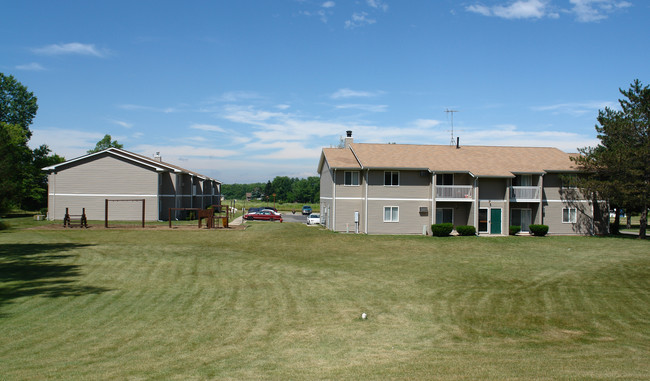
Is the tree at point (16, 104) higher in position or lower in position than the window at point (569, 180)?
higher

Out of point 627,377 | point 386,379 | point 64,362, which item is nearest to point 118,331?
point 64,362

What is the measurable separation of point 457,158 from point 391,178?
7.21 metres

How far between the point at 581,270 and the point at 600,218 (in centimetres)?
2269

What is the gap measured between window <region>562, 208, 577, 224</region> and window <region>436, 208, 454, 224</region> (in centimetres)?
1000

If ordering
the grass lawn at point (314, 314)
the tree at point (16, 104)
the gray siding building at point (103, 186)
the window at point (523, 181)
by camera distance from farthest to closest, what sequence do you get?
1. the tree at point (16, 104)
2. the gray siding building at point (103, 186)
3. the window at point (523, 181)
4. the grass lawn at point (314, 314)

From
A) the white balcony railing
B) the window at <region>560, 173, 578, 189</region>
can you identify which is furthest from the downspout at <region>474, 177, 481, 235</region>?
the window at <region>560, 173, 578, 189</region>

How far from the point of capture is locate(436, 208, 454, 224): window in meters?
39.5

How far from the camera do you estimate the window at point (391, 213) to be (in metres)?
38.4

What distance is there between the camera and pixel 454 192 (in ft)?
126

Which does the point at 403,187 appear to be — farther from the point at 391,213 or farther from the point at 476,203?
the point at 476,203

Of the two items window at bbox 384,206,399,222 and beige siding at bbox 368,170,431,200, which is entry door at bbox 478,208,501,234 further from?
window at bbox 384,206,399,222

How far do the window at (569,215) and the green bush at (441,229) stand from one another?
11.4 meters

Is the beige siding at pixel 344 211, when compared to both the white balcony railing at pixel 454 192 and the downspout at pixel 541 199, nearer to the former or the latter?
the white balcony railing at pixel 454 192

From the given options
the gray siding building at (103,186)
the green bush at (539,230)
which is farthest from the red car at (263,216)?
the green bush at (539,230)
